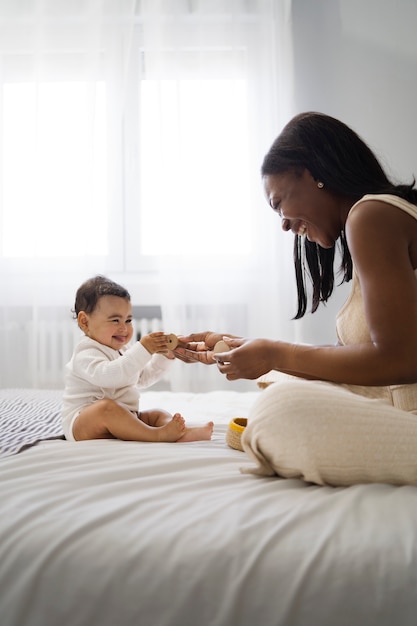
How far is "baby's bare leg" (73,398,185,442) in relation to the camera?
1.29m

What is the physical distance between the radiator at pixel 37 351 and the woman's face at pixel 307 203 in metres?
2.07

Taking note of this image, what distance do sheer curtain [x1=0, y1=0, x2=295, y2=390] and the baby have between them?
1560mm

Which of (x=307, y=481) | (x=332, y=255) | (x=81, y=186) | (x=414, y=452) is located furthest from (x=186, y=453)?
(x=81, y=186)

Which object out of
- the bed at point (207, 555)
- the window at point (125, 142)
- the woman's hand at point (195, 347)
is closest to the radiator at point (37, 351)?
the window at point (125, 142)

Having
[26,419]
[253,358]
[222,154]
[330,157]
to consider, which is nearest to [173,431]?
[253,358]

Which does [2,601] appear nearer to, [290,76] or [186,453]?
[186,453]

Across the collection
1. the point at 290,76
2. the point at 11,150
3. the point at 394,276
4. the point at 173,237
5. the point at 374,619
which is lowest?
the point at 374,619

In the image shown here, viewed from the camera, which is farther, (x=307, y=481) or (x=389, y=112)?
(x=389, y=112)

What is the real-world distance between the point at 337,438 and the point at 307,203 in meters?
0.60

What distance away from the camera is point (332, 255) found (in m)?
1.52

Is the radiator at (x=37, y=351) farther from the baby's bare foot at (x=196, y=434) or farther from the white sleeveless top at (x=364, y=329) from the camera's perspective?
the white sleeveless top at (x=364, y=329)

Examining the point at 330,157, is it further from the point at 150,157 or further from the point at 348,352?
the point at 150,157

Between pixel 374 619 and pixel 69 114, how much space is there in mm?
3117

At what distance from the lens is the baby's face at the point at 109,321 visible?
1.51m
